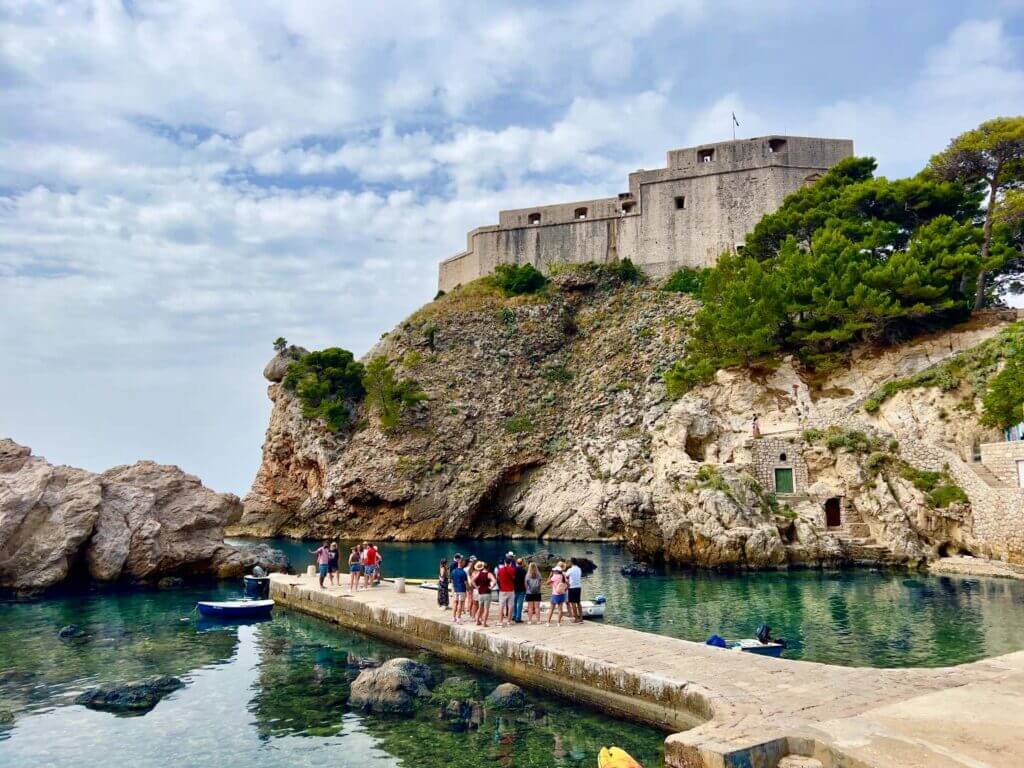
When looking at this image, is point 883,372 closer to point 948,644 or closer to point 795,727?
point 948,644

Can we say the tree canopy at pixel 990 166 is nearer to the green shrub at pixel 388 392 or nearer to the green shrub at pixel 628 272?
the green shrub at pixel 628 272

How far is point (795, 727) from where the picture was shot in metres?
7.91

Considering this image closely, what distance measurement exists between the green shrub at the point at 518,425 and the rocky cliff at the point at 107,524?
2019cm

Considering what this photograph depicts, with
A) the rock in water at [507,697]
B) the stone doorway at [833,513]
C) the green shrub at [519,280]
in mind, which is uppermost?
the green shrub at [519,280]

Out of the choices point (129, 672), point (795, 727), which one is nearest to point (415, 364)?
point (129, 672)

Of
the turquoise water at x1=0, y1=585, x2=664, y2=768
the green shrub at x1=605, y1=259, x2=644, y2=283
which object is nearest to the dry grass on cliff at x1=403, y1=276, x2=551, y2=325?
the green shrub at x1=605, y1=259, x2=644, y2=283

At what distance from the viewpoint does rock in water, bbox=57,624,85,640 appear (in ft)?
57.0

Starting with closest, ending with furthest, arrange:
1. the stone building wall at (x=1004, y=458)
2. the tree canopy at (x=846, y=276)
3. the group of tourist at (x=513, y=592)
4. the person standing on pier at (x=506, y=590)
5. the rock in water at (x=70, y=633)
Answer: the person standing on pier at (x=506, y=590)
the group of tourist at (x=513, y=592)
the rock in water at (x=70, y=633)
the stone building wall at (x=1004, y=458)
the tree canopy at (x=846, y=276)

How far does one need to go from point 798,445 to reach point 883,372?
640cm

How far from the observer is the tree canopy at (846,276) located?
105 feet

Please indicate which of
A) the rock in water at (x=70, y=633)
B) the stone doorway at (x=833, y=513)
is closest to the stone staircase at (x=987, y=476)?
the stone doorway at (x=833, y=513)

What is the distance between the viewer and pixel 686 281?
4919cm

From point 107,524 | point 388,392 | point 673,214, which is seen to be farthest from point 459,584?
point 673,214

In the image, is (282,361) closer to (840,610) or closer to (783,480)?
(783,480)
